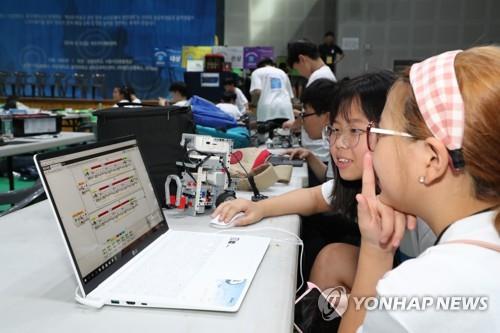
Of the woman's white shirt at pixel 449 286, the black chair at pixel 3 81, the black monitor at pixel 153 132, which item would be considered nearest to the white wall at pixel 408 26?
the black chair at pixel 3 81

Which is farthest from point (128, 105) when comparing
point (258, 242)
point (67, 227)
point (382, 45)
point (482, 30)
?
point (482, 30)

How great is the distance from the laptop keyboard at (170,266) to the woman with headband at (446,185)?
379mm

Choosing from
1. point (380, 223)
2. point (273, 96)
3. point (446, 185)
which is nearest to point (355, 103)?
point (380, 223)

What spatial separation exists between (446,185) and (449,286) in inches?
7.1

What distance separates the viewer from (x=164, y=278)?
93 centimetres

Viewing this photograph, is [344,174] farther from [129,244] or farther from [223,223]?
[129,244]

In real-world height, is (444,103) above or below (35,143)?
above

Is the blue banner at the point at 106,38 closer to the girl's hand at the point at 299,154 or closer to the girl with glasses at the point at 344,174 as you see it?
the girl's hand at the point at 299,154

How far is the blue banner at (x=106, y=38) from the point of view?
893cm

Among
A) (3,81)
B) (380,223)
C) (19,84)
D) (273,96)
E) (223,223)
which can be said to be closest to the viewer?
(380,223)

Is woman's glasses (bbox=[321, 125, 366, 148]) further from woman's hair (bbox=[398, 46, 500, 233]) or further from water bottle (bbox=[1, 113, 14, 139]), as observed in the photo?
water bottle (bbox=[1, 113, 14, 139])

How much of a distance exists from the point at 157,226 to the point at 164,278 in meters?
0.27

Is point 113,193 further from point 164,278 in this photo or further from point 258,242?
point 258,242

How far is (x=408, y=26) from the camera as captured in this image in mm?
7980
